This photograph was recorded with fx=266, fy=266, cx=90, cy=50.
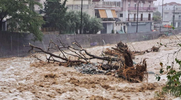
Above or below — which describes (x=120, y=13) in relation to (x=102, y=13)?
above

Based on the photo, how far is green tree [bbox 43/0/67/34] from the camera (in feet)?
112

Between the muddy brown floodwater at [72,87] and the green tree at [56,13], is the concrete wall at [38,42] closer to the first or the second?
the green tree at [56,13]

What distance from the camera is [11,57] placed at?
2145 centimetres

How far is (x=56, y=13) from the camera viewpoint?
34000 millimetres

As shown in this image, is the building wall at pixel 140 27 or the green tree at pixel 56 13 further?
the building wall at pixel 140 27

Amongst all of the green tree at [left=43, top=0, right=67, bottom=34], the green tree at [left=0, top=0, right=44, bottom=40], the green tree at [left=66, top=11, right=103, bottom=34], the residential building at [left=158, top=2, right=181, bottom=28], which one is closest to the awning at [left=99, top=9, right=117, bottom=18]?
the green tree at [left=66, top=11, right=103, bottom=34]

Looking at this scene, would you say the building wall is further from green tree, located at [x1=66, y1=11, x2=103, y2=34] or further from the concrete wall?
green tree, located at [x1=66, y1=11, x2=103, y2=34]

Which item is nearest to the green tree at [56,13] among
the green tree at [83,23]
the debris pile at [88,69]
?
the green tree at [83,23]

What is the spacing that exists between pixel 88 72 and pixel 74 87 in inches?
131

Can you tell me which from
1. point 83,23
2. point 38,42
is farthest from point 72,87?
point 83,23

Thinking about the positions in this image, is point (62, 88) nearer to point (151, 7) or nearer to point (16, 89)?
point (16, 89)

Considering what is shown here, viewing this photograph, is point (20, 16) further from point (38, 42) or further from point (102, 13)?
point (102, 13)

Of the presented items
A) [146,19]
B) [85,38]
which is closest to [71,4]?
[85,38]

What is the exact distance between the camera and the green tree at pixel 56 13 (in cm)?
3419
